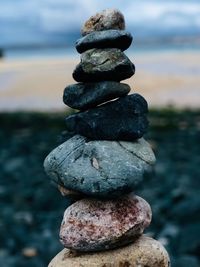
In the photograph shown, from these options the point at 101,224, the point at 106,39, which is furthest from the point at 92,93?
the point at 101,224

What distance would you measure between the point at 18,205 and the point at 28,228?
1654 mm

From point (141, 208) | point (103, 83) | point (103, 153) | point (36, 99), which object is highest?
point (103, 83)

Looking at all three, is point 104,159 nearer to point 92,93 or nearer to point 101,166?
point 101,166

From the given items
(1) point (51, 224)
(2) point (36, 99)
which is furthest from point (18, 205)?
(2) point (36, 99)

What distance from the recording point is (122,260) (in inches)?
231

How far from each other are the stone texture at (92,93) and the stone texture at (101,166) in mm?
318

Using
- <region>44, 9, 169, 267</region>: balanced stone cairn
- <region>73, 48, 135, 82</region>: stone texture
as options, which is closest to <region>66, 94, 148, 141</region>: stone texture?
<region>44, 9, 169, 267</region>: balanced stone cairn

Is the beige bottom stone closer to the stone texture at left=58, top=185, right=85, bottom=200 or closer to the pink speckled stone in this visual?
the pink speckled stone

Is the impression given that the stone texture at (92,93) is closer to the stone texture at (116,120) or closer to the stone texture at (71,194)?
the stone texture at (116,120)

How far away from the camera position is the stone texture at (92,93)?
580 centimetres

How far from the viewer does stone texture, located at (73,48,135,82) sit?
5.75m

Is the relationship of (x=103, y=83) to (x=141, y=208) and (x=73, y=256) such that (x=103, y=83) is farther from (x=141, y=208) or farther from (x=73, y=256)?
(x=73, y=256)

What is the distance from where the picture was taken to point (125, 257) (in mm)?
5879

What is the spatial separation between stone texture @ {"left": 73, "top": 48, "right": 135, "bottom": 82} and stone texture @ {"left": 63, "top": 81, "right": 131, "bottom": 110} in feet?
0.26
